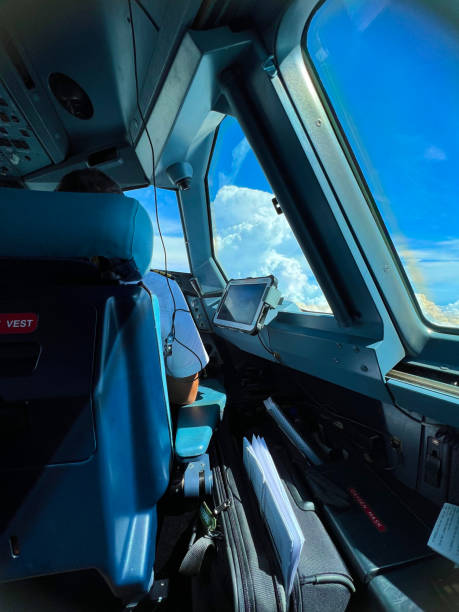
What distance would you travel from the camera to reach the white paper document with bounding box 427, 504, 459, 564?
81 cm

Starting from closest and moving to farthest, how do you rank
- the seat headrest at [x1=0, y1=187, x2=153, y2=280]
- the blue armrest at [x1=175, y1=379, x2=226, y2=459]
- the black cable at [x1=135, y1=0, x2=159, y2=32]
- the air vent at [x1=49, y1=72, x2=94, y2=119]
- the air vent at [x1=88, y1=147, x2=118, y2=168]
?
the seat headrest at [x1=0, y1=187, x2=153, y2=280], the black cable at [x1=135, y1=0, x2=159, y2=32], the blue armrest at [x1=175, y1=379, x2=226, y2=459], the air vent at [x1=49, y1=72, x2=94, y2=119], the air vent at [x1=88, y1=147, x2=118, y2=168]

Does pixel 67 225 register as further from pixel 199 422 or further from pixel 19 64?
pixel 19 64

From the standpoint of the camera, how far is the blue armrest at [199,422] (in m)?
1.28

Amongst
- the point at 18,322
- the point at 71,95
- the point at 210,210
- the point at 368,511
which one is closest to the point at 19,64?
the point at 71,95

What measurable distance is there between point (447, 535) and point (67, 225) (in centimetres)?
144

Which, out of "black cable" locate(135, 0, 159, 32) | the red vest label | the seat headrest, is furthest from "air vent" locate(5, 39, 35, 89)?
the red vest label

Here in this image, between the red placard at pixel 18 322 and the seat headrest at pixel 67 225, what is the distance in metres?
0.15

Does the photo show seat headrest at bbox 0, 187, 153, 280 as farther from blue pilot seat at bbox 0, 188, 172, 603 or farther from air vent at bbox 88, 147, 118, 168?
air vent at bbox 88, 147, 118, 168

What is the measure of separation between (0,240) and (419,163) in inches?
54.8

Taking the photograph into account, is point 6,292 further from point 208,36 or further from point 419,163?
point 419,163

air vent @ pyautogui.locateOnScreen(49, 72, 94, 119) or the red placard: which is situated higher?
air vent @ pyautogui.locateOnScreen(49, 72, 94, 119)

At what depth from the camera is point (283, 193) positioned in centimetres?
122

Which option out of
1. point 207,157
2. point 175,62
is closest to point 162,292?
point 207,157

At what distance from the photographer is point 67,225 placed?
69cm
